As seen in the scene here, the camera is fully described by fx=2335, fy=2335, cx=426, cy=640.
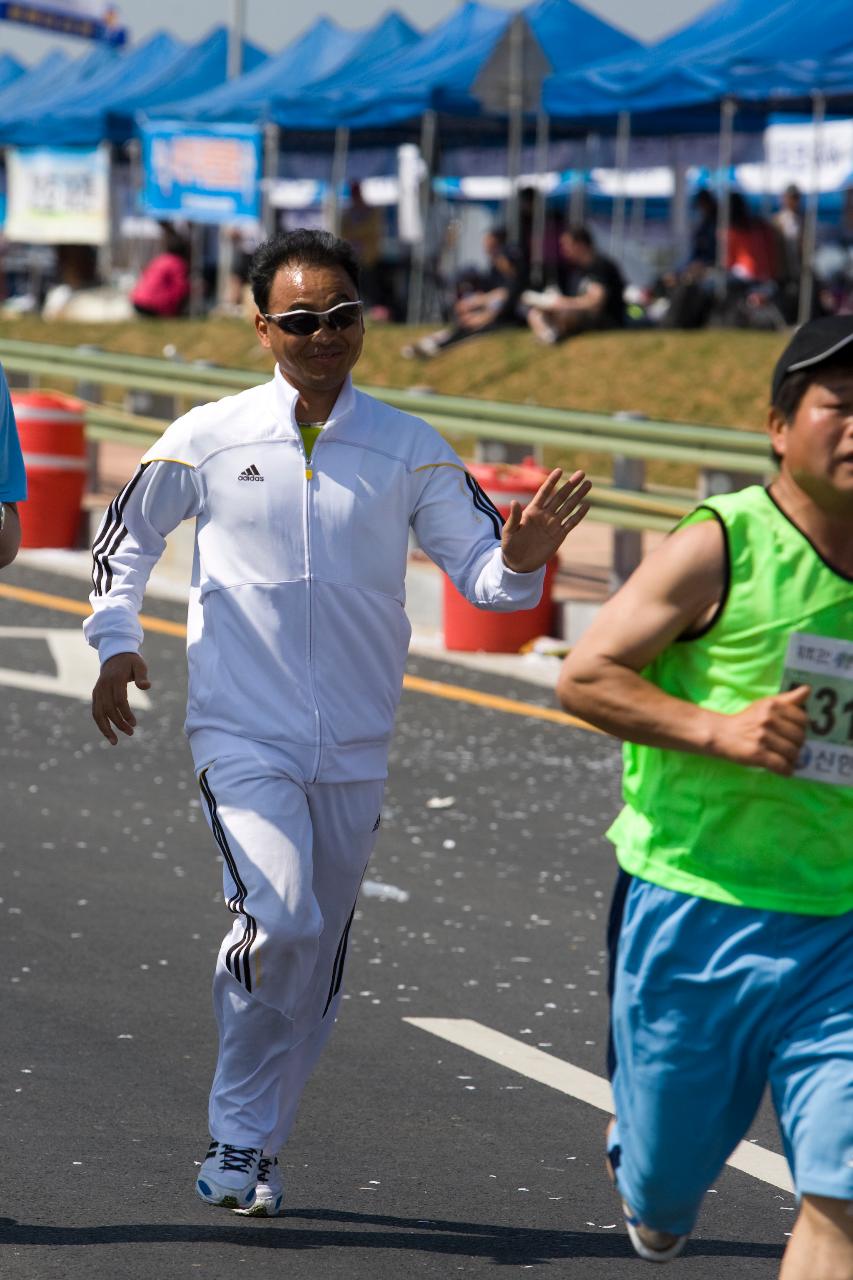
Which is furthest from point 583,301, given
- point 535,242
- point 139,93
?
point 139,93

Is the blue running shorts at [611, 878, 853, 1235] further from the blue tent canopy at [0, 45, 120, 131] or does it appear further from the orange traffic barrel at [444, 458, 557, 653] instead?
the blue tent canopy at [0, 45, 120, 131]

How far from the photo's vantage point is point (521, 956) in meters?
7.05

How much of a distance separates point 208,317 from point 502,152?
14.6ft

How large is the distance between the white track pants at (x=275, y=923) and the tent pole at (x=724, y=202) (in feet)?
59.7

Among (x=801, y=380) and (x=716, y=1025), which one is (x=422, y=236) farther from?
(x=716, y=1025)

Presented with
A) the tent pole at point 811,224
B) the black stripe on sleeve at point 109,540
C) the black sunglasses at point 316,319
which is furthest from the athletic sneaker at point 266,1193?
the tent pole at point 811,224

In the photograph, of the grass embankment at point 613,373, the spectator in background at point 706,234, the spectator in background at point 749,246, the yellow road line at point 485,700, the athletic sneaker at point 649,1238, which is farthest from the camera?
the spectator in background at point 706,234

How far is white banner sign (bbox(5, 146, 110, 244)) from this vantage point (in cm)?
3325

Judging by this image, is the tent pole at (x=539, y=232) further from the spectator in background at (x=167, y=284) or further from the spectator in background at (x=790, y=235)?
the spectator in background at (x=167, y=284)

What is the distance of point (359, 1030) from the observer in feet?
20.4

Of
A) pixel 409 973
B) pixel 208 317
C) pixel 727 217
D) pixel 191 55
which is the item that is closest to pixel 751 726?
pixel 409 973

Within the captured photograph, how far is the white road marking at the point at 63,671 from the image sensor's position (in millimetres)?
10938

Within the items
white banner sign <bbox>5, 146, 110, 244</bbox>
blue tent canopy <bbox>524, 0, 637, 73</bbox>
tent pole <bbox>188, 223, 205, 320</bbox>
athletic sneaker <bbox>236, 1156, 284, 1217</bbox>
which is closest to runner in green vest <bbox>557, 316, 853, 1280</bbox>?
athletic sneaker <bbox>236, 1156, 284, 1217</bbox>

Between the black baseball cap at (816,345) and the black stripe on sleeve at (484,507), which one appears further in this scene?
the black stripe on sleeve at (484,507)
